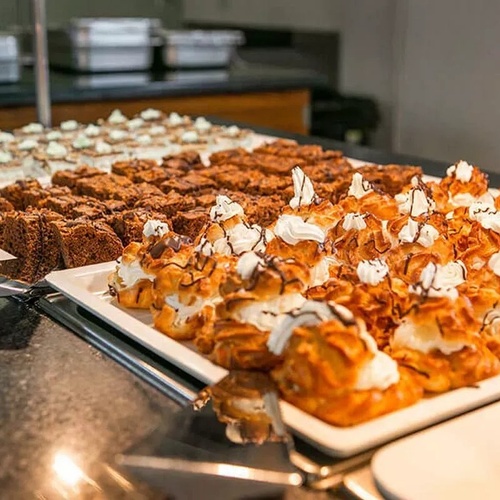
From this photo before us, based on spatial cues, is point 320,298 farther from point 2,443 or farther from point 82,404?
point 2,443

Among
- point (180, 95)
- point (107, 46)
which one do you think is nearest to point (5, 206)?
point (180, 95)

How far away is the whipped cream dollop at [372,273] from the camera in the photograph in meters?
1.12

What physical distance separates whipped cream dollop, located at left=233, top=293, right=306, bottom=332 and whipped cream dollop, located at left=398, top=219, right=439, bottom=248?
12.8 inches

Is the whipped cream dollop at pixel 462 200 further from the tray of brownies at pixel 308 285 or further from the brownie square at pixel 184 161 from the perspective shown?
the brownie square at pixel 184 161

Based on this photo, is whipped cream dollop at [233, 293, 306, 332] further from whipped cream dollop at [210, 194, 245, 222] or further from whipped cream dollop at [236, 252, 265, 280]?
whipped cream dollop at [210, 194, 245, 222]

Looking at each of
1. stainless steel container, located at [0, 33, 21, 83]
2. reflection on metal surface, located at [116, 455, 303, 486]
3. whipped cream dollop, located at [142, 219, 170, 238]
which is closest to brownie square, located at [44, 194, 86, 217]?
whipped cream dollop, located at [142, 219, 170, 238]

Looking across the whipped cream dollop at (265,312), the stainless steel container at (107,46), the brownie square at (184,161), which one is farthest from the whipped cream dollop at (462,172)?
the stainless steel container at (107,46)

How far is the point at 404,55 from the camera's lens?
467 centimetres

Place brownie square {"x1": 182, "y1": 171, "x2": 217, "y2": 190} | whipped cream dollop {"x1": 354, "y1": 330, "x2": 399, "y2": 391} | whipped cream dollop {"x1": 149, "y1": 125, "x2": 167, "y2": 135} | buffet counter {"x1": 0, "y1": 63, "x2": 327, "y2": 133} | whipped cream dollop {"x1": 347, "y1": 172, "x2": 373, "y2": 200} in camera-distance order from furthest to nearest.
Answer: buffet counter {"x1": 0, "y1": 63, "x2": 327, "y2": 133} → whipped cream dollop {"x1": 149, "y1": 125, "x2": 167, "y2": 135} → brownie square {"x1": 182, "y1": 171, "x2": 217, "y2": 190} → whipped cream dollop {"x1": 347, "y1": 172, "x2": 373, "y2": 200} → whipped cream dollop {"x1": 354, "y1": 330, "x2": 399, "y2": 391}

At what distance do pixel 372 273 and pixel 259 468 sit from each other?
36 centimetres

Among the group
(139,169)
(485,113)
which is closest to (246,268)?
(139,169)

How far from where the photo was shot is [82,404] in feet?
3.50

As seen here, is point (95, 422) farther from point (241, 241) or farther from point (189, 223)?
point (189, 223)

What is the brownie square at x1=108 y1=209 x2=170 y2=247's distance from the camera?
1673mm
